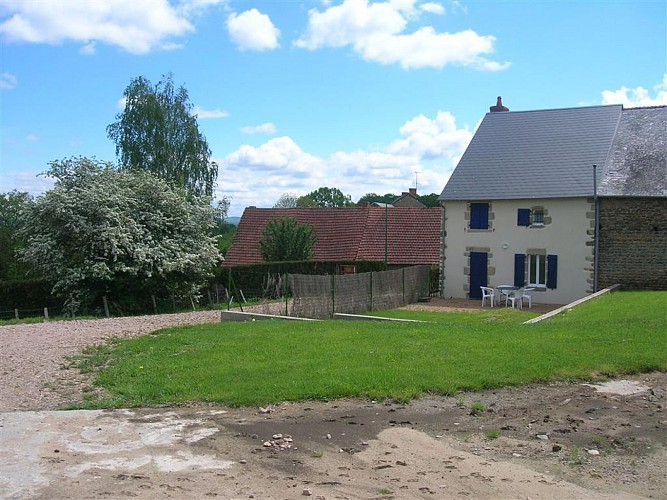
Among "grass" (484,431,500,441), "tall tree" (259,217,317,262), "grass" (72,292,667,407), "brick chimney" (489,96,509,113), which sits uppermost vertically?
"brick chimney" (489,96,509,113)

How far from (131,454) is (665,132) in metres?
28.8

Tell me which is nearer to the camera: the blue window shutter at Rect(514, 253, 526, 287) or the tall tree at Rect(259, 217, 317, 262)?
the blue window shutter at Rect(514, 253, 526, 287)

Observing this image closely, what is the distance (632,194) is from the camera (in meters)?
27.3

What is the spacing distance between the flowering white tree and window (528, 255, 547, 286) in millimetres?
13825

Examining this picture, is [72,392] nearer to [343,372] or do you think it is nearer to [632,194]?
[343,372]

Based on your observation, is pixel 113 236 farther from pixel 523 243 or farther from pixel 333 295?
pixel 523 243

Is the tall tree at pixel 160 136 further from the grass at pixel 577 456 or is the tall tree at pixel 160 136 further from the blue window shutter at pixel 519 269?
the grass at pixel 577 456

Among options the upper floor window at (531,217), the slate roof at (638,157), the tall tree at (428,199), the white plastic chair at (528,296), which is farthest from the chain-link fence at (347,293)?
the tall tree at (428,199)

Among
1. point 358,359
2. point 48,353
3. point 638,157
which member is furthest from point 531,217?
point 48,353

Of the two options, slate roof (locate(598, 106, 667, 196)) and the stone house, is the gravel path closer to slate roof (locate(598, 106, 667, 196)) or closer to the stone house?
the stone house

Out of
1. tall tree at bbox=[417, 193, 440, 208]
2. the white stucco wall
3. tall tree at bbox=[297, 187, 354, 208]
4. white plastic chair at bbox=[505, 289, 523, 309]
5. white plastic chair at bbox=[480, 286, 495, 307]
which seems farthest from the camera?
tall tree at bbox=[297, 187, 354, 208]

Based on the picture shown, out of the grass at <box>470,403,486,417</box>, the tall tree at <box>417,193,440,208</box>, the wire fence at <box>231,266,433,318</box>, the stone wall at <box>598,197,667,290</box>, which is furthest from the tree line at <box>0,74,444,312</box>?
the tall tree at <box>417,193,440,208</box>

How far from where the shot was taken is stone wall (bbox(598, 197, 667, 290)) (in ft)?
88.2

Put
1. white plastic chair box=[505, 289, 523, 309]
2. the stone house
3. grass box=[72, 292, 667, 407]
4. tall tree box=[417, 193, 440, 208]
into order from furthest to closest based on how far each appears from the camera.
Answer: tall tree box=[417, 193, 440, 208]
white plastic chair box=[505, 289, 523, 309]
the stone house
grass box=[72, 292, 667, 407]
